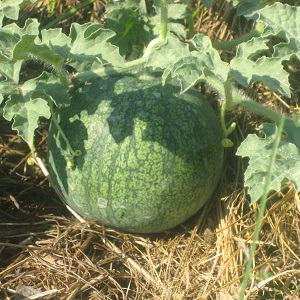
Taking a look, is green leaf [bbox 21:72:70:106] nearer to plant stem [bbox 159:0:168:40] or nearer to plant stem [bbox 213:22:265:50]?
plant stem [bbox 159:0:168:40]

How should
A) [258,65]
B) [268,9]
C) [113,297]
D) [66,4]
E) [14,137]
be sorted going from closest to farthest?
[258,65] → [268,9] → [113,297] → [14,137] → [66,4]

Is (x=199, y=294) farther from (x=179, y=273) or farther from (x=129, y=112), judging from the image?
(x=129, y=112)

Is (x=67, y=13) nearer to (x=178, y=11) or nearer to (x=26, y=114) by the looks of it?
(x=178, y=11)

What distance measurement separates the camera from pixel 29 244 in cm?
315

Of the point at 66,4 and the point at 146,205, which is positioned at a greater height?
the point at 66,4

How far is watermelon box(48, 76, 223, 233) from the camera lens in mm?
2775

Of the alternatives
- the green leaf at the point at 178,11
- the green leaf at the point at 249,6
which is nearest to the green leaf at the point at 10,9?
the green leaf at the point at 178,11

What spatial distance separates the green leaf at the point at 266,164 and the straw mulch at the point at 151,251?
42cm

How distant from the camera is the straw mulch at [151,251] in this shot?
2.90 m

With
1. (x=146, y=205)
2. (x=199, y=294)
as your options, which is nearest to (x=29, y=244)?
(x=146, y=205)

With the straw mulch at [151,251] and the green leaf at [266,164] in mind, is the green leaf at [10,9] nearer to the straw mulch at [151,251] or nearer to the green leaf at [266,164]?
the straw mulch at [151,251]

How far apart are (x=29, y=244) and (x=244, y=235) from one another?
1092mm

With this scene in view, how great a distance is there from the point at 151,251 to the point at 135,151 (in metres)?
0.66

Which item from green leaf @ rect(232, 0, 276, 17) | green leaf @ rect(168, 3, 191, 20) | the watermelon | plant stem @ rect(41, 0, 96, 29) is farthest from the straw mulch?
plant stem @ rect(41, 0, 96, 29)
